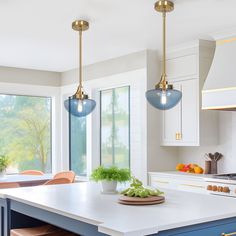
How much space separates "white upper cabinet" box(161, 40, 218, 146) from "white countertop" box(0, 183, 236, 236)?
170 centimetres

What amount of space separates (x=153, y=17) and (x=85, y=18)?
637mm

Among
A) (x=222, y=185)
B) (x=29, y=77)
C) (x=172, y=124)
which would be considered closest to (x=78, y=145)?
(x=29, y=77)

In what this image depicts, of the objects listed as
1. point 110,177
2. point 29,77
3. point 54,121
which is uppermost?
point 29,77

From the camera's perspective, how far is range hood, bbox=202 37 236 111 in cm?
401

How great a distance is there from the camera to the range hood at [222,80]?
4.01 metres

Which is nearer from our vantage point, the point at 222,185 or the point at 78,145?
the point at 222,185

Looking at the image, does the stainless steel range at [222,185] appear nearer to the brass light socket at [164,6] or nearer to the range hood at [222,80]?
the range hood at [222,80]

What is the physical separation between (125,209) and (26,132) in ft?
14.5

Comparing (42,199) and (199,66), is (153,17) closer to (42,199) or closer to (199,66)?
(199,66)

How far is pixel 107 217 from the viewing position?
2.17 meters

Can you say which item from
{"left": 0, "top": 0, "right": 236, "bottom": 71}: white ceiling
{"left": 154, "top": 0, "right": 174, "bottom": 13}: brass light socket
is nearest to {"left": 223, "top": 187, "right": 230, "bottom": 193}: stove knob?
{"left": 0, "top": 0, "right": 236, "bottom": 71}: white ceiling

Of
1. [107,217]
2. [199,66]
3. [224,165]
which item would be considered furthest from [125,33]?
[107,217]

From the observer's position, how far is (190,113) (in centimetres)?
486

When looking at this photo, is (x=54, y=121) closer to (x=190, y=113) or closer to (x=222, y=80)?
(x=190, y=113)
